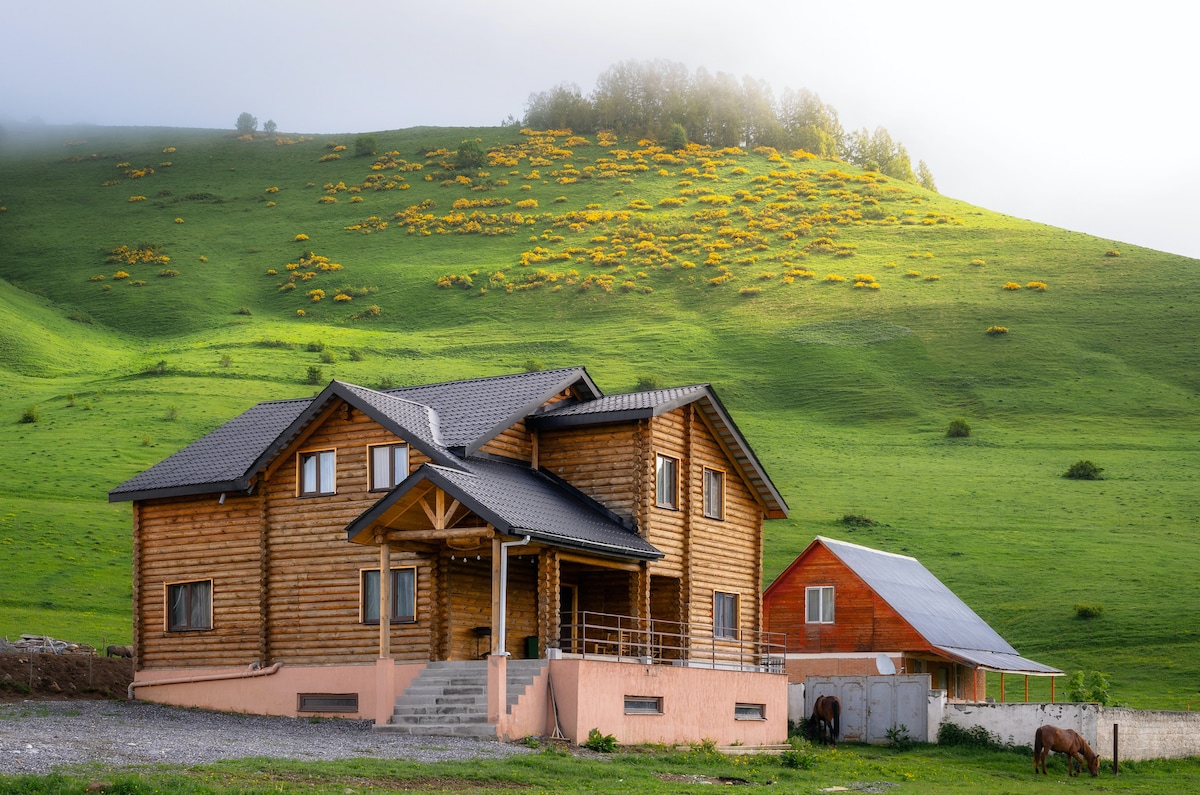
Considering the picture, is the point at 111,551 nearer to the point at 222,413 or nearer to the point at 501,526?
the point at 222,413

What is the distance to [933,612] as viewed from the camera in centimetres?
4481

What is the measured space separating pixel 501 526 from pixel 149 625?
13.6 m

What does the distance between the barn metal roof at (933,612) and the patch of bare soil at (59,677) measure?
22532mm

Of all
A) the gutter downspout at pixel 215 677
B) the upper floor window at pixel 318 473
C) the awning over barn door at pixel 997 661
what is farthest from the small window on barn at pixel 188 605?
the awning over barn door at pixel 997 661

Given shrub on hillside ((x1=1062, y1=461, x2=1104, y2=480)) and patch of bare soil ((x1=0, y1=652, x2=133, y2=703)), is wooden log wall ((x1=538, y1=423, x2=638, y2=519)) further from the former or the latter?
shrub on hillside ((x1=1062, y1=461, x2=1104, y2=480))

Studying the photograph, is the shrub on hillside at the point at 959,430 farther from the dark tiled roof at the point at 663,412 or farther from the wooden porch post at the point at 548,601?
the wooden porch post at the point at 548,601

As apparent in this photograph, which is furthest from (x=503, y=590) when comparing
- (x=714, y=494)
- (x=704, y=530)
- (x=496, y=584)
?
(x=714, y=494)

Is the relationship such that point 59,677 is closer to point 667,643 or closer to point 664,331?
point 667,643

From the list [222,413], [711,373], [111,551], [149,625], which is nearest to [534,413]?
[149,625]

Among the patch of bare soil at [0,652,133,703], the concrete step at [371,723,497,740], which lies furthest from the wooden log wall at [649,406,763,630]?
the patch of bare soil at [0,652,133,703]

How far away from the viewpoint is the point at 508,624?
30.5m

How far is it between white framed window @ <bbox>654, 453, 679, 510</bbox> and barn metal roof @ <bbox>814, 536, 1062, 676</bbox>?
12.8 metres

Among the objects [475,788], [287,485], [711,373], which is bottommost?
[475,788]

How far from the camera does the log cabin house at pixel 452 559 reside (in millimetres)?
27047
